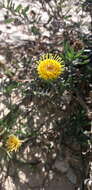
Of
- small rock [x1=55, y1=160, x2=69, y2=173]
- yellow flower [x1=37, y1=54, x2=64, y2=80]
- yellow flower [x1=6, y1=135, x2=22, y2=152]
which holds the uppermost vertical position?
yellow flower [x1=37, y1=54, x2=64, y2=80]

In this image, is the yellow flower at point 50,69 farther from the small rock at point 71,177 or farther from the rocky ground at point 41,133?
the small rock at point 71,177

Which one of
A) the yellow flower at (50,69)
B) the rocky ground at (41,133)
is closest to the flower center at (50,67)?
the yellow flower at (50,69)

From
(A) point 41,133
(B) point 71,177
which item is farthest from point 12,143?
(B) point 71,177

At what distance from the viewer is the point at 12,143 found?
2.16 m

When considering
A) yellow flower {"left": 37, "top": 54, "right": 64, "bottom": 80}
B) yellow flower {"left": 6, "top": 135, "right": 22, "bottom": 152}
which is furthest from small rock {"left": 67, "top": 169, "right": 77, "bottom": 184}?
yellow flower {"left": 37, "top": 54, "right": 64, "bottom": 80}

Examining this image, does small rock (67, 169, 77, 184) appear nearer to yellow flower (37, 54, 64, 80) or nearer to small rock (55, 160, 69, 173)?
small rock (55, 160, 69, 173)

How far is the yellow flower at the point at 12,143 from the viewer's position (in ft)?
7.07

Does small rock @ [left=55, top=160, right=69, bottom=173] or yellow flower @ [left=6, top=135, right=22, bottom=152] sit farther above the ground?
yellow flower @ [left=6, top=135, right=22, bottom=152]

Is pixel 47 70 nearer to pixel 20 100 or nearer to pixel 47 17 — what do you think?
pixel 20 100

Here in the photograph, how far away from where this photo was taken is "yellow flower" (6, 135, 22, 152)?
2.16 meters

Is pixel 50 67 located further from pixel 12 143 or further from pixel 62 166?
pixel 62 166

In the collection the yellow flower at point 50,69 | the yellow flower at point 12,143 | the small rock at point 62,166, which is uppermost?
the yellow flower at point 50,69

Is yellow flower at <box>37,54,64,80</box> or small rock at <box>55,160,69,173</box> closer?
yellow flower at <box>37,54,64,80</box>

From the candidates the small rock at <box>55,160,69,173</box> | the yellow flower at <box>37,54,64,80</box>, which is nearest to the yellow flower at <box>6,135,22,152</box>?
the small rock at <box>55,160,69,173</box>
